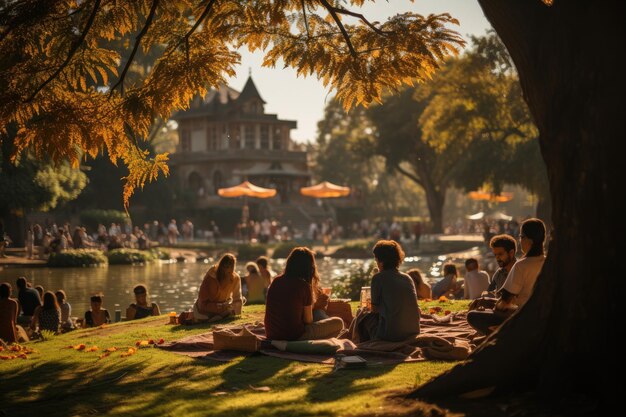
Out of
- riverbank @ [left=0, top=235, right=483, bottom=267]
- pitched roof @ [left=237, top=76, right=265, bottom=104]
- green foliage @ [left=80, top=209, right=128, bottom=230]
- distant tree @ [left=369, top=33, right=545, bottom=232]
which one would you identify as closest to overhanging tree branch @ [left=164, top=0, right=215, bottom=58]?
riverbank @ [left=0, top=235, right=483, bottom=267]

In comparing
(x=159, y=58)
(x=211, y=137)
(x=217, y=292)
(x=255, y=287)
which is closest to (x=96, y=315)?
(x=217, y=292)

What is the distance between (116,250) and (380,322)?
29193mm

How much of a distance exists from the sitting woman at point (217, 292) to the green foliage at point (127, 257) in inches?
962

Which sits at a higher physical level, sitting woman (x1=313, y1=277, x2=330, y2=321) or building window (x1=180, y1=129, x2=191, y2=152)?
building window (x1=180, y1=129, x2=191, y2=152)

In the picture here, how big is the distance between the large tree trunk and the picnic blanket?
1694 mm

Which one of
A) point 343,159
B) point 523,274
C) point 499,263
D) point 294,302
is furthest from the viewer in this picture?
point 343,159

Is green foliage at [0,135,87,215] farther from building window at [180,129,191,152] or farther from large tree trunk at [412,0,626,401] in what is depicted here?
building window at [180,129,191,152]

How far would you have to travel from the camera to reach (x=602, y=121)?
20.6ft

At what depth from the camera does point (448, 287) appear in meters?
15.8

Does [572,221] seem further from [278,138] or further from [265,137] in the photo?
[278,138]

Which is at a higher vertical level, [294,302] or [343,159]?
[343,159]

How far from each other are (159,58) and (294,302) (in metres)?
4.24

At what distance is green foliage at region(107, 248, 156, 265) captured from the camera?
3666cm

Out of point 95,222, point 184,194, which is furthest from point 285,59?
point 184,194
